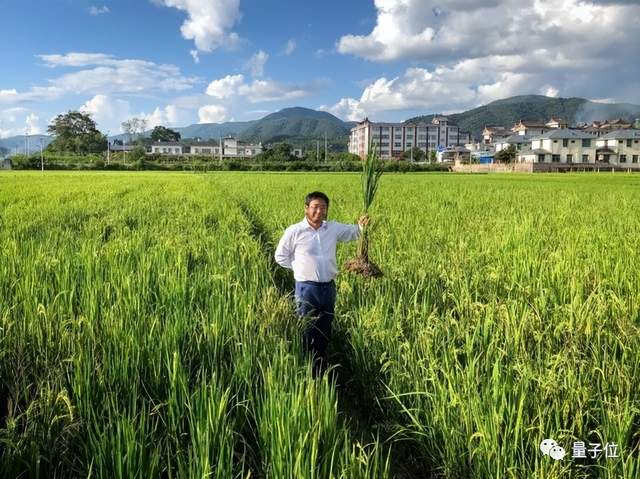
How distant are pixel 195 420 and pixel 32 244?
164 inches

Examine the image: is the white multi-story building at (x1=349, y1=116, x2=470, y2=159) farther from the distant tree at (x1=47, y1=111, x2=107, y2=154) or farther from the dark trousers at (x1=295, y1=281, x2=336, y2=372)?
the dark trousers at (x1=295, y1=281, x2=336, y2=372)

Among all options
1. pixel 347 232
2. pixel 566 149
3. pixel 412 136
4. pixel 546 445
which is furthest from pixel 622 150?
pixel 546 445

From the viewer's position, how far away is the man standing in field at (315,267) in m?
3.35

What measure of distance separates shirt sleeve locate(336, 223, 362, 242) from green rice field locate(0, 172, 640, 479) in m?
0.43

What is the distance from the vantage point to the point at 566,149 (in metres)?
65.1

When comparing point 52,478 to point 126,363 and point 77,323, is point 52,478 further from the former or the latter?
point 77,323

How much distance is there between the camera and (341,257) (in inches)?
205

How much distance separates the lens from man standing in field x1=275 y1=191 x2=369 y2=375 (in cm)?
335

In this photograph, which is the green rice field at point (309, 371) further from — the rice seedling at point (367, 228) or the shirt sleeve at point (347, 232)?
the shirt sleeve at point (347, 232)

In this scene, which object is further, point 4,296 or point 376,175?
point 376,175

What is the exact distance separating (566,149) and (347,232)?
70.4m

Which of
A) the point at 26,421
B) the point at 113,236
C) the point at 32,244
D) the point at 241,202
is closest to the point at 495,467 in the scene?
the point at 26,421

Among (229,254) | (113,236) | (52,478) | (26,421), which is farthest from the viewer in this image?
(113,236)

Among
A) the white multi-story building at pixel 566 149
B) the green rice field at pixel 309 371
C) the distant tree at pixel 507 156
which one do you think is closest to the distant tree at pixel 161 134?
the distant tree at pixel 507 156
